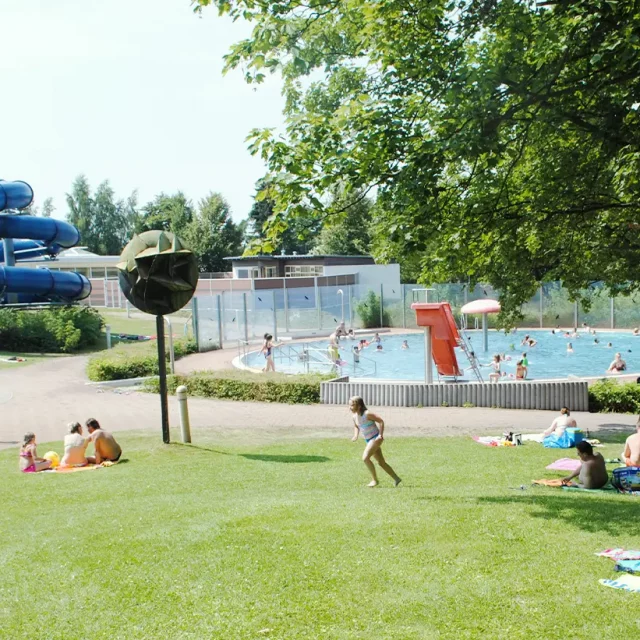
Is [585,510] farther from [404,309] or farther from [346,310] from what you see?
[404,309]

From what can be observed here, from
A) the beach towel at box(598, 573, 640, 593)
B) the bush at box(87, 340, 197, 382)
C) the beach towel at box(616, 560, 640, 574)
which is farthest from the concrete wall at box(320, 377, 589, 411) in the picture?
the beach towel at box(598, 573, 640, 593)

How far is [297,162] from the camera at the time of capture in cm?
968

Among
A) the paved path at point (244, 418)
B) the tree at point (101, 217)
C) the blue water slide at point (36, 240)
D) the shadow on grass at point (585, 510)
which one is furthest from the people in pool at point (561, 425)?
the tree at point (101, 217)

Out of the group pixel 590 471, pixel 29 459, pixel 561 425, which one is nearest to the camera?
pixel 590 471

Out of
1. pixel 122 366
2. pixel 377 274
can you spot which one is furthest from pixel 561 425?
pixel 377 274

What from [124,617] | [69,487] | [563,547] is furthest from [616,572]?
[69,487]

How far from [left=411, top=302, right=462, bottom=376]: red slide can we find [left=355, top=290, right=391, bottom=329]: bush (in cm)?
1830

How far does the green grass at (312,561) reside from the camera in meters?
5.55

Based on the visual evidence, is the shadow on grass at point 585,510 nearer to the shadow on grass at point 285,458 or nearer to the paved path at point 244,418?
the shadow on grass at point 285,458

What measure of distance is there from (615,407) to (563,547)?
13.2m

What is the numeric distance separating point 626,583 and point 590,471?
16.9 ft

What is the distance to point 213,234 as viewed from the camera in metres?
75.9

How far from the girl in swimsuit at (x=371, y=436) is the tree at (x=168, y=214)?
70.3 metres

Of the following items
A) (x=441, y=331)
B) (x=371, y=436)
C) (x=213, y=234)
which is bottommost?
(x=371, y=436)
